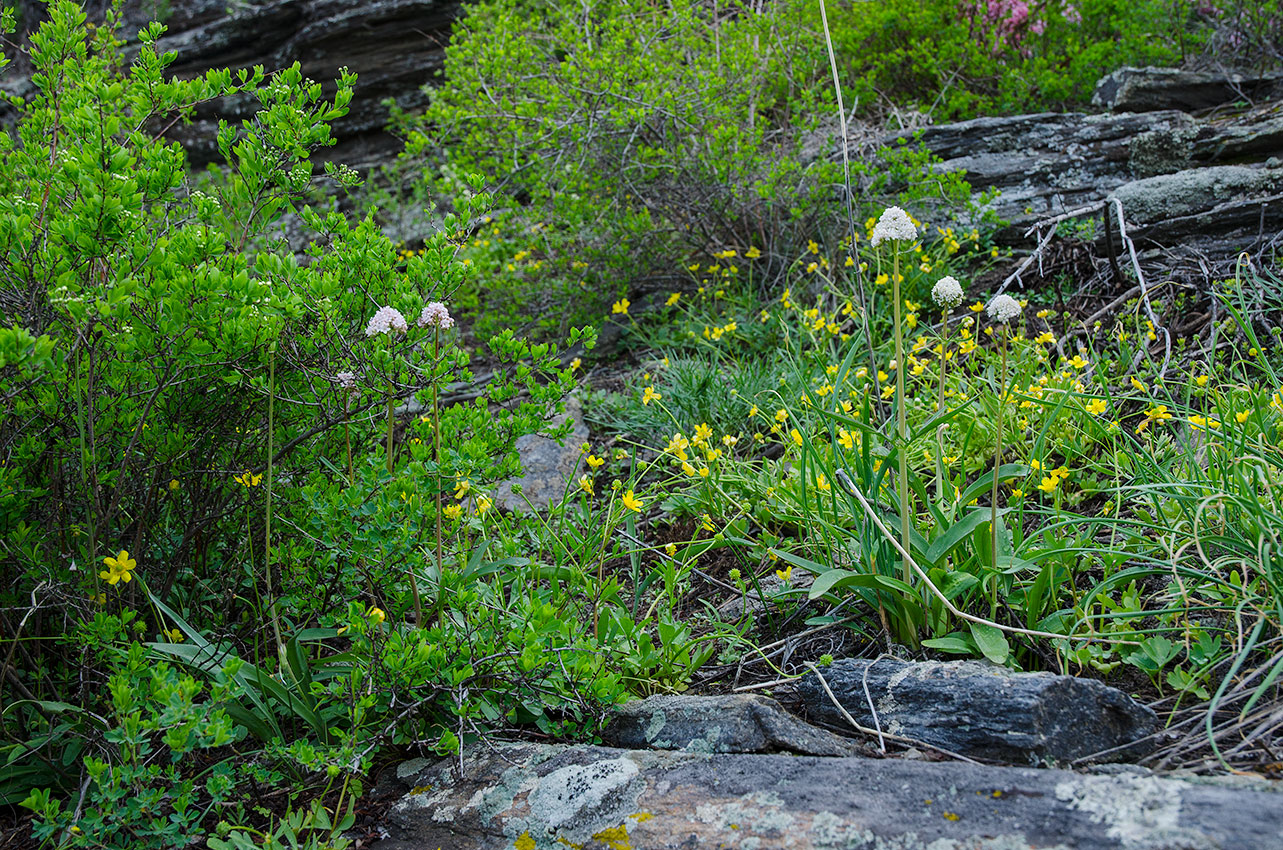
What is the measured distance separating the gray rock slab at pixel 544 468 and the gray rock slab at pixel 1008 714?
166cm

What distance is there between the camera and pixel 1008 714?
4.91ft

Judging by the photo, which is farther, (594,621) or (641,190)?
(641,190)

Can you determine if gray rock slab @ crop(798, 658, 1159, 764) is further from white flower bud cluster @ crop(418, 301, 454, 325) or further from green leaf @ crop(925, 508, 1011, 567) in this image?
white flower bud cluster @ crop(418, 301, 454, 325)

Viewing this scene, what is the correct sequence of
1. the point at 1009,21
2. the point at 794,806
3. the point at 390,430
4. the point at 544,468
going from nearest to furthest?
the point at 794,806
the point at 390,430
the point at 544,468
the point at 1009,21

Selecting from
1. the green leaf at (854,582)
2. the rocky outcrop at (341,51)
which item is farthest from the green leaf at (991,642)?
the rocky outcrop at (341,51)

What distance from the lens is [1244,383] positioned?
2.70 m

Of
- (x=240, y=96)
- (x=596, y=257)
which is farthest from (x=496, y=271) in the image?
(x=240, y=96)

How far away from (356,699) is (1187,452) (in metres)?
2.06

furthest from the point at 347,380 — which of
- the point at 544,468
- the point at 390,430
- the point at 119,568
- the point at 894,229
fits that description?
the point at 544,468

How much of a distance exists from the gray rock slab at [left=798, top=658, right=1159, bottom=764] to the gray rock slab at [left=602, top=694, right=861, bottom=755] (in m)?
0.13

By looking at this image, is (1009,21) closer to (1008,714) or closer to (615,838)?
(1008,714)

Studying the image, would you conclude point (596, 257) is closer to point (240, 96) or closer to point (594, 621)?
point (594, 621)

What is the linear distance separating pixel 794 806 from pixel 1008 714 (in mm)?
460

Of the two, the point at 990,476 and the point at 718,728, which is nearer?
the point at 718,728
